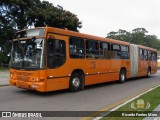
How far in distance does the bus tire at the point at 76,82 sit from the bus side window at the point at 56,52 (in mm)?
1232

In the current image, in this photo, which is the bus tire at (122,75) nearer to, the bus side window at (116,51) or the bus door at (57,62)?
the bus side window at (116,51)

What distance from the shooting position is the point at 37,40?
486 inches

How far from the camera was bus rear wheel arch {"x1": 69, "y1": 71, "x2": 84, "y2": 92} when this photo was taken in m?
13.9

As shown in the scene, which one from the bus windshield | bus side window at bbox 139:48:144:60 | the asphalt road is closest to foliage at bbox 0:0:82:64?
bus side window at bbox 139:48:144:60

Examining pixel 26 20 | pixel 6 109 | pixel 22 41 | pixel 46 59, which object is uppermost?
pixel 26 20

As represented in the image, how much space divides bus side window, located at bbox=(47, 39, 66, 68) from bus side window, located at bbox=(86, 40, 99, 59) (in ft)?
7.51

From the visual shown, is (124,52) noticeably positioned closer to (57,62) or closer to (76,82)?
(76,82)

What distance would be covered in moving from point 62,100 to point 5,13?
86.9 feet

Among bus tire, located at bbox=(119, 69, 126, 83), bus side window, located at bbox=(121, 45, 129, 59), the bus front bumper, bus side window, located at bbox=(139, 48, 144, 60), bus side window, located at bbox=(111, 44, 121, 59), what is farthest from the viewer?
bus side window, located at bbox=(139, 48, 144, 60)

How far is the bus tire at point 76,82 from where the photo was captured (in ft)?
45.4

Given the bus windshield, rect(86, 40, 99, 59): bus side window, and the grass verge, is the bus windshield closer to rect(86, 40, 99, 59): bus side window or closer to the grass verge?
rect(86, 40, 99, 59): bus side window

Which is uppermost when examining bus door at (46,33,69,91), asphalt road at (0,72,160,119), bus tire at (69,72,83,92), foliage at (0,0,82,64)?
foliage at (0,0,82,64)

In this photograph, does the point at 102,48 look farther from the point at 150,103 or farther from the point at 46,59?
the point at 150,103

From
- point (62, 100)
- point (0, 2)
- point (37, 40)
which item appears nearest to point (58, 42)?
point (37, 40)
